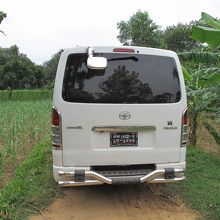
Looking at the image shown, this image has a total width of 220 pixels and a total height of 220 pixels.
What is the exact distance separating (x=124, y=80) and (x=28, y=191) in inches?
98.9

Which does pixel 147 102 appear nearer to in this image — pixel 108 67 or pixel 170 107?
pixel 170 107

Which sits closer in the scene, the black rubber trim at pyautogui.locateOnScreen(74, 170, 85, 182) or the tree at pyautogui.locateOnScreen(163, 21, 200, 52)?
the black rubber trim at pyautogui.locateOnScreen(74, 170, 85, 182)

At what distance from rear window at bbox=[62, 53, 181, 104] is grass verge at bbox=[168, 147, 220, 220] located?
5.95 ft

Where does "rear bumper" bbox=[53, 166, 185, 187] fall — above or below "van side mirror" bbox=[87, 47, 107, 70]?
below

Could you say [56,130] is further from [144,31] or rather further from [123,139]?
[144,31]

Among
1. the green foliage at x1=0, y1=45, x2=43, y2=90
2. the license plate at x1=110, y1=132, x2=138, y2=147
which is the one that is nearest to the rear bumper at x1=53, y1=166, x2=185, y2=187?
the license plate at x1=110, y1=132, x2=138, y2=147

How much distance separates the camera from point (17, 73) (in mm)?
57812

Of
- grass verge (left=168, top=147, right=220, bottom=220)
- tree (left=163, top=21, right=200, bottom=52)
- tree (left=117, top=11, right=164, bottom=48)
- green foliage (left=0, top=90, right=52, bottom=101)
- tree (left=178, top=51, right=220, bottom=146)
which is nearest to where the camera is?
grass verge (left=168, top=147, right=220, bottom=220)

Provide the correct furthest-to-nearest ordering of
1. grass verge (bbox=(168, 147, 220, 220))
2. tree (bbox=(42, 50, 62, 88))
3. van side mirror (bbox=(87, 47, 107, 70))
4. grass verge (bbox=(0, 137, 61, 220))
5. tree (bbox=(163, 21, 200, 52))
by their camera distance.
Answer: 1. tree (bbox=(42, 50, 62, 88))
2. tree (bbox=(163, 21, 200, 52))
3. grass verge (bbox=(168, 147, 220, 220))
4. grass verge (bbox=(0, 137, 61, 220))
5. van side mirror (bbox=(87, 47, 107, 70))

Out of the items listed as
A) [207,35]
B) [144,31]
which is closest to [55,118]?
[207,35]

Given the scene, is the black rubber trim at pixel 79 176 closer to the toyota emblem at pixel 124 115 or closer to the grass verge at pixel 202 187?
the toyota emblem at pixel 124 115

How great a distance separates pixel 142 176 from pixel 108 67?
64.3 inches

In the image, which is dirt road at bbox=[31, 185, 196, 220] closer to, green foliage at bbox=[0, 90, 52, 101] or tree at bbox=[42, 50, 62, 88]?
green foliage at bbox=[0, 90, 52, 101]

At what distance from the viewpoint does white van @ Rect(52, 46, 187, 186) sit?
5949mm
